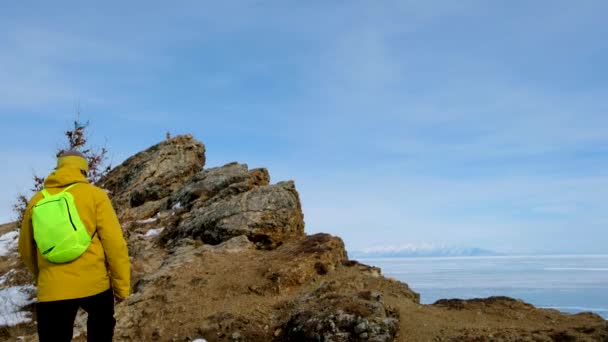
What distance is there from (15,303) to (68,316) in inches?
336

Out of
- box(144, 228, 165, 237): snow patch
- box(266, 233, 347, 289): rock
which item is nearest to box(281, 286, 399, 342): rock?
box(266, 233, 347, 289): rock

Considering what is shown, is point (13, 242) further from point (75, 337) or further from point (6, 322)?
point (75, 337)

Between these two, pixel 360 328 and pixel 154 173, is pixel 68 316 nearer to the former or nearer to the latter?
pixel 360 328


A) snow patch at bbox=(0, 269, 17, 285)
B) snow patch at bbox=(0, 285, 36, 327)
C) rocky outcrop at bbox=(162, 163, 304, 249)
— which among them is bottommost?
snow patch at bbox=(0, 285, 36, 327)

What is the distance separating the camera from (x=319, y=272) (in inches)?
447

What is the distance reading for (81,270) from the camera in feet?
19.8

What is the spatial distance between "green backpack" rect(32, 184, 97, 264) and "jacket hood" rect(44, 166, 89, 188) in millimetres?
257

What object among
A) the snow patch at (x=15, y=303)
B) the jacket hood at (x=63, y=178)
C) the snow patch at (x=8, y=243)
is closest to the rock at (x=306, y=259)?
the jacket hood at (x=63, y=178)

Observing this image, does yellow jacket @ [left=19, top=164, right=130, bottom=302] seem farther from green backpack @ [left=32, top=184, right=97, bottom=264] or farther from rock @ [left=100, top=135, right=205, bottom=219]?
rock @ [left=100, top=135, right=205, bottom=219]

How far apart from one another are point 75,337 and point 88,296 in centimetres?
455

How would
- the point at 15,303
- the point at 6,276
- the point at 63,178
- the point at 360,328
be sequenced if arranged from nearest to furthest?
1. the point at 63,178
2. the point at 360,328
3. the point at 15,303
4. the point at 6,276

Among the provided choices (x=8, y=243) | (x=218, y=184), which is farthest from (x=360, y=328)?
(x=8, y=243)

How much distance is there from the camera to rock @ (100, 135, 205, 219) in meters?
20.3

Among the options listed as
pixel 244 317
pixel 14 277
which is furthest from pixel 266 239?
pixel 14 277
